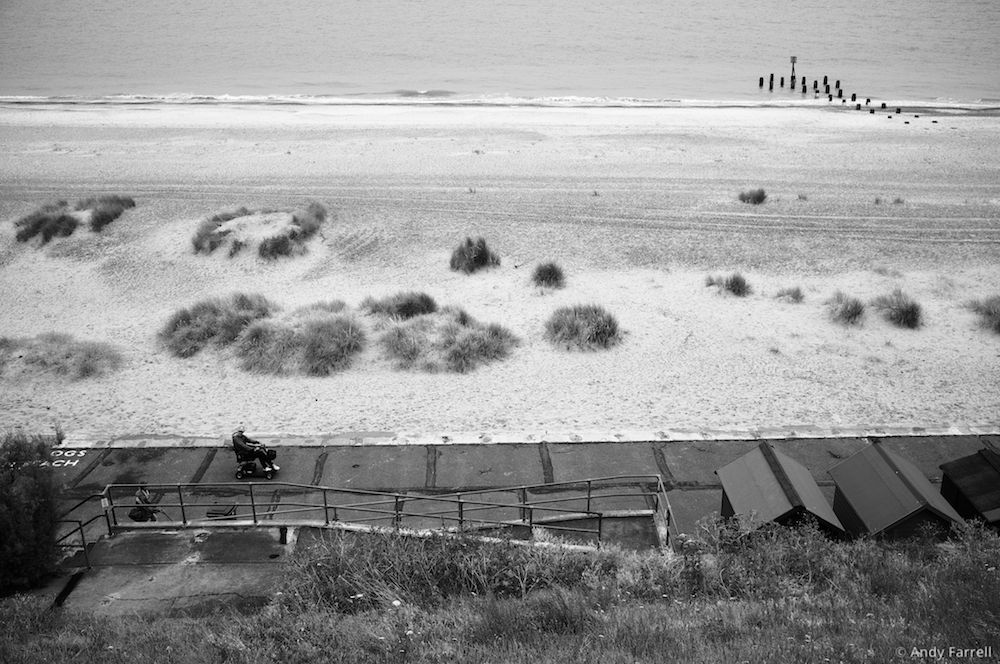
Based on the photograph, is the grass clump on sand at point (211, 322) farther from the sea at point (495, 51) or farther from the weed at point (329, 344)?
the sea at point (495, 51)

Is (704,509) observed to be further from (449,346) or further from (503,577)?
(449,346)

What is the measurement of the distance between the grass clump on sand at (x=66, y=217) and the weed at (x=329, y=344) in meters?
12.8

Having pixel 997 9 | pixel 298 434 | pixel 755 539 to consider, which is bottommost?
pixel 298 434

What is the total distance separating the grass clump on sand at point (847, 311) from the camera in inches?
802

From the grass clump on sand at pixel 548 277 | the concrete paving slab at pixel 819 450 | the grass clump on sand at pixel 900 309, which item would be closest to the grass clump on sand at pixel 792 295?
the grass clump on sand at pixel 900 309

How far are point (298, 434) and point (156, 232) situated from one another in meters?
15.2

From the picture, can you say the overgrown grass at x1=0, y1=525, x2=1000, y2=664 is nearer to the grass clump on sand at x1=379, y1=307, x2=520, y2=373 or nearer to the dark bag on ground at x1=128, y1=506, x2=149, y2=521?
the dark bag on ground at x1=128, y1=506, x2=149, y2=521

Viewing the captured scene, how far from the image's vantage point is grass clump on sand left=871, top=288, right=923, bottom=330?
66.0 feet

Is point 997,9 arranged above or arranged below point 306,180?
above

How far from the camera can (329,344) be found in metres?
18.8

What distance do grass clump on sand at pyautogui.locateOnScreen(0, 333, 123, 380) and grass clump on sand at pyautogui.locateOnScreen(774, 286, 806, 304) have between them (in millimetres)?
17444

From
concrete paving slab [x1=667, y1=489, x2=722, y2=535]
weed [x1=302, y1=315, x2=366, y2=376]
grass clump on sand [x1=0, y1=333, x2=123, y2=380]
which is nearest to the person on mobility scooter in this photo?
weed [x1=302, y1=315, x2=366, y2=376]

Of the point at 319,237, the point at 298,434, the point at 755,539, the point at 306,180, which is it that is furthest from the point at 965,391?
the point at 306,180

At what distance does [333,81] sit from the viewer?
2677 inches
